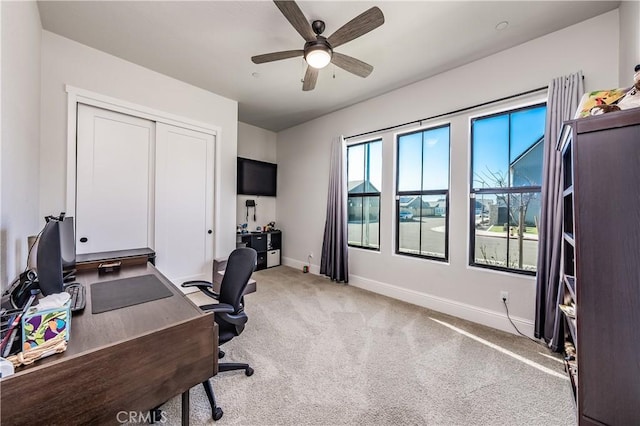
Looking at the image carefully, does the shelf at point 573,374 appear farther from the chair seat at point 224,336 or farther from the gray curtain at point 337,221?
the gray curtain at point 337,221

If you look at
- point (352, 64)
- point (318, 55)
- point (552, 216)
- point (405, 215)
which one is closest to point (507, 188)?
point (552, 216)

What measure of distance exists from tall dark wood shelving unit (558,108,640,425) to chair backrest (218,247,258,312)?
6.43 feet

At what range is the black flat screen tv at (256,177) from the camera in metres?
4.75

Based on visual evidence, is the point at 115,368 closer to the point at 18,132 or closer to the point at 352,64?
the point at 18,132

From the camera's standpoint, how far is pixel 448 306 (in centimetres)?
297

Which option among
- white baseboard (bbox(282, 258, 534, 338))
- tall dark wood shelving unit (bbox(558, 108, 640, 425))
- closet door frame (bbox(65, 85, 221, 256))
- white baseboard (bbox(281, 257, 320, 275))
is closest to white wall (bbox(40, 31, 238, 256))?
closet door frame (bbox(65, 85, 221, 256))

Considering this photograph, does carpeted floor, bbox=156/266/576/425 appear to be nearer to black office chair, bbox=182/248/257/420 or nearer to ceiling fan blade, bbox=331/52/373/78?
black office chair, bbox=182/248/257/420

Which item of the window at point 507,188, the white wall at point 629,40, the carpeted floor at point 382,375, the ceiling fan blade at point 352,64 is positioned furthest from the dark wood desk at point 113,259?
the white wall at point 629,40

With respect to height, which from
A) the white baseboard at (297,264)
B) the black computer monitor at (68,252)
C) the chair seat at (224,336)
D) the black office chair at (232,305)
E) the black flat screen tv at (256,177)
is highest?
the black flat screen tv at (256,177)

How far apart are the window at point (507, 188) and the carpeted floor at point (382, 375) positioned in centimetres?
84

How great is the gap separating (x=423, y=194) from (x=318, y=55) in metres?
2.16

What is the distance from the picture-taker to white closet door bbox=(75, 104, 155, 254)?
2770 mm

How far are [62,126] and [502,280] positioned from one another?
5.01m

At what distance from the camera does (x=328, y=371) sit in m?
1.91
